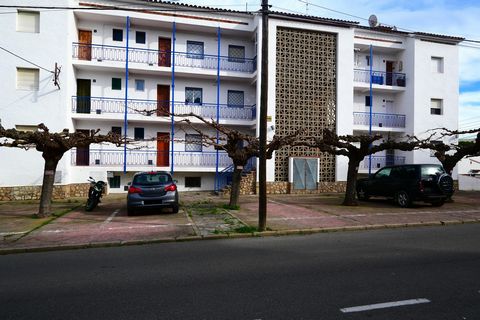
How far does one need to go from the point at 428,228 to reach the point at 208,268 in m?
7.50

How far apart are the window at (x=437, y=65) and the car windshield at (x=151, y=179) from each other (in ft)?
71.0

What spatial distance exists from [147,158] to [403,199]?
46.5ft

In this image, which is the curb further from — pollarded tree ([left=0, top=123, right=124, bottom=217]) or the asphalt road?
pollarded tree ([left=0, top=123, right=124, bottom=217])

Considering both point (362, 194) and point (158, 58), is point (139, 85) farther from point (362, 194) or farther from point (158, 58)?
point (362, 194)

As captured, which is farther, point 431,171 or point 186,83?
point 186,83

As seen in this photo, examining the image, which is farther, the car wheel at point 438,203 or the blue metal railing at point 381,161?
the blue metal railing at point 381,161

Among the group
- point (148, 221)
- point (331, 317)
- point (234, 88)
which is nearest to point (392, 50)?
point (234, 88)

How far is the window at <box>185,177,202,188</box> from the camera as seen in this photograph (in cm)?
2223

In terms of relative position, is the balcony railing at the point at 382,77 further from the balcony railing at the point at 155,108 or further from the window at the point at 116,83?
the window at the point at 116,83

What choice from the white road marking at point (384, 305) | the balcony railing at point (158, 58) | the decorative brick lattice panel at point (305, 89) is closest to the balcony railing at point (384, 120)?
the decorative brick lattice panel at point (305, 89)

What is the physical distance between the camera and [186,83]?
73.6ft

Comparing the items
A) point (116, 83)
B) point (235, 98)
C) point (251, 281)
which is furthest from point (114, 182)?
point (251, 281)

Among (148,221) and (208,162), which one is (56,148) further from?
(208,162)

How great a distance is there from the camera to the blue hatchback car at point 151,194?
40.6 ft
